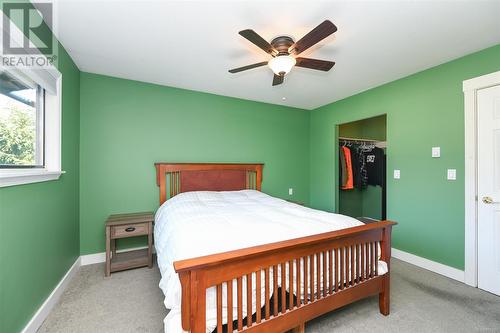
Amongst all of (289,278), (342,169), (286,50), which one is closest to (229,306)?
(289,278)

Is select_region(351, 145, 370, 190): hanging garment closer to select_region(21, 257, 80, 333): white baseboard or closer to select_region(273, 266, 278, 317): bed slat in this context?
select_region(273, 266, 278, 317): bed slat

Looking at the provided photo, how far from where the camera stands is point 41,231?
67.7 inches

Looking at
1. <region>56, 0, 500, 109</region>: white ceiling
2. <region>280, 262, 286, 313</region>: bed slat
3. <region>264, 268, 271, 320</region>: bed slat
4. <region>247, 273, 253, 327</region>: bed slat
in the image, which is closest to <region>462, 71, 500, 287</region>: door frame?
<region>56, 0, 500, 109</region>: white ceiling

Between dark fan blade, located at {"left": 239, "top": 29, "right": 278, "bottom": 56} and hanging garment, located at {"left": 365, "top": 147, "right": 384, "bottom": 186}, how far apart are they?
310cm

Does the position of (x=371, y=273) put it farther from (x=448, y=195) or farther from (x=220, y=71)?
(x=220, y=71)

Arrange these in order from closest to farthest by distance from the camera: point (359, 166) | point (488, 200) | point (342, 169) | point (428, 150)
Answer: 1. point (488, 200)
2. point (428, 150)
3. point (342, 169)
4. point (359, 166)

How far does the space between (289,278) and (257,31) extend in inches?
77.9

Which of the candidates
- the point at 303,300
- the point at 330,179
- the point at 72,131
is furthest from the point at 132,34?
the point at 330,179

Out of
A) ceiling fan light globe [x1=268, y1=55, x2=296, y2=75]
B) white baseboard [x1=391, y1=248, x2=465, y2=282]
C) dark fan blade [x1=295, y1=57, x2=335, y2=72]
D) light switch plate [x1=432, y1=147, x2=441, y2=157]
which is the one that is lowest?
white baseboard [x1=391, y1=248, x2=465, y2=282]

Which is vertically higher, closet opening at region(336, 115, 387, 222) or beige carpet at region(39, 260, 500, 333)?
closet opening at region(336, 115, 387, 222)

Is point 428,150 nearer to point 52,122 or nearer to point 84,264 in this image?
point 52,122

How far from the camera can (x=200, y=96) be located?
337cm

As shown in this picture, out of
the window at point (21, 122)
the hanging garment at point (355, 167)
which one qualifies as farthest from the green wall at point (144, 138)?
the hanging garment at point (355, 167)

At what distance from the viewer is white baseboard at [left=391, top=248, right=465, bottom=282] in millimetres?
2326
